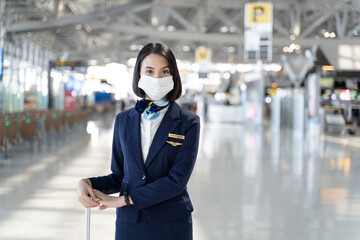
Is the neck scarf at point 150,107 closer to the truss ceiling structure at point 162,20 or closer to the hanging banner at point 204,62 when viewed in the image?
the truss ceiling structure at point 162,20

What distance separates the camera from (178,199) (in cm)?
196

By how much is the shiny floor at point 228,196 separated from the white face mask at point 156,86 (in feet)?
9.51

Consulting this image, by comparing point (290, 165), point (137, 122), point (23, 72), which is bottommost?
point (290, 165)

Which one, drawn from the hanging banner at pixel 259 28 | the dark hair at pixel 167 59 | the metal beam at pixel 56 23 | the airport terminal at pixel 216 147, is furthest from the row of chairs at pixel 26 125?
the dark hair at pixel 167 59

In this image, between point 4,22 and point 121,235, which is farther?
point 4,22

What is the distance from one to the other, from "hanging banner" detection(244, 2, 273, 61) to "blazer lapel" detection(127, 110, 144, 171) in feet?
50.9

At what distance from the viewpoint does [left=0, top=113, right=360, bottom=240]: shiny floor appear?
15.9 feet

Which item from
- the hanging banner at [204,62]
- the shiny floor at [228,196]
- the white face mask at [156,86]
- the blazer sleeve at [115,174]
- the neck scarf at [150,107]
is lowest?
the shiny floor at [228,196]

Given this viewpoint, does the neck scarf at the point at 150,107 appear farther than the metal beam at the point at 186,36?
No

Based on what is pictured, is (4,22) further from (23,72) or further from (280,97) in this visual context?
(280,97)

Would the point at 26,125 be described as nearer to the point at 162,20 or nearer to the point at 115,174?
the point at 115,174

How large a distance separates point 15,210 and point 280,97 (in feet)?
70.7

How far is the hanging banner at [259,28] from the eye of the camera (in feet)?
55.0

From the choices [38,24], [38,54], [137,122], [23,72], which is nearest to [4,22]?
[38,24]
